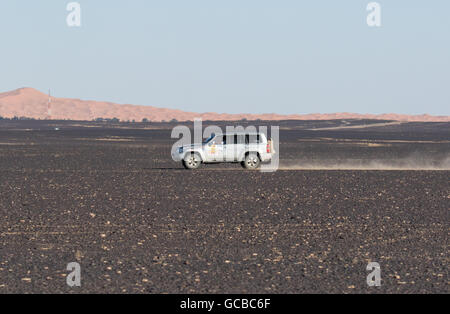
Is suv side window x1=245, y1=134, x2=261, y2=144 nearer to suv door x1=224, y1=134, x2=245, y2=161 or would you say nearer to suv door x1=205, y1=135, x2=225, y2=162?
suv door x1=224, y1=134, x2=245, y2=161

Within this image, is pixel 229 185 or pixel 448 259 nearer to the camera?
pixel 448 259

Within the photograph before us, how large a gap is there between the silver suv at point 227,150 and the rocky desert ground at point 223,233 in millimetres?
3758

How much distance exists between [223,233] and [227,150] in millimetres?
15259

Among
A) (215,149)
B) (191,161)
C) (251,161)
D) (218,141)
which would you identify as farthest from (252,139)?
(191,161)

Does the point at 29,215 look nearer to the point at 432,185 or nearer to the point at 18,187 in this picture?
the point at 18,187

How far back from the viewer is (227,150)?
28.3 meters

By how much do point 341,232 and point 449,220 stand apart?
2.87 metres

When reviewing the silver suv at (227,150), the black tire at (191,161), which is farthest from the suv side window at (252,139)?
the black tire at (191,161)

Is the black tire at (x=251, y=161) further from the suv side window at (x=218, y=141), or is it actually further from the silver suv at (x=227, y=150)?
the suv side window at (x=218, y=141)

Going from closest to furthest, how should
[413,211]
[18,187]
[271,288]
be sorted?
[271,288] → [413,211] → [18,187]

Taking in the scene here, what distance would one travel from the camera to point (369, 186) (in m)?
21.8

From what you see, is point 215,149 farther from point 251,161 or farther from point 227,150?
point 251,161

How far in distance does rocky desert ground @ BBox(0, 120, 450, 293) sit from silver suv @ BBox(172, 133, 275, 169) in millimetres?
3758
